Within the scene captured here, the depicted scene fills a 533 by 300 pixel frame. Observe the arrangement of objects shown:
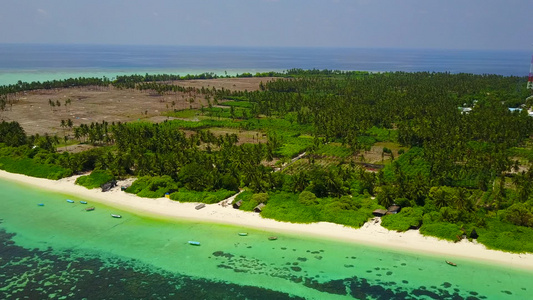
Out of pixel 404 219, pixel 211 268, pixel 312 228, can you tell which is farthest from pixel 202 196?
pixel 404 219

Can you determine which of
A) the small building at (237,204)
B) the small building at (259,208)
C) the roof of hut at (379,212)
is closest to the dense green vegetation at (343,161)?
the small building at (237,204)

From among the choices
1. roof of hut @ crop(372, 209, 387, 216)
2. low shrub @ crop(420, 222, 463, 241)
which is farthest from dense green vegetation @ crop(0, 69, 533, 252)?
roof of hut @ crop(372, 209, 387, 216)

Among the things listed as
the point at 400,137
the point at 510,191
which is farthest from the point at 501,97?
the point at 510,191

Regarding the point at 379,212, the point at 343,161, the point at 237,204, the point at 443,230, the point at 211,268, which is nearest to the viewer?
the point at 211,268

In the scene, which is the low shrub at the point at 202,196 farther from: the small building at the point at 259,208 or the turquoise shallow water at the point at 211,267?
the small building at the point at 259,208

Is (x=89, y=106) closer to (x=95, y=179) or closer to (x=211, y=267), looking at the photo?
(x=95, y=179)

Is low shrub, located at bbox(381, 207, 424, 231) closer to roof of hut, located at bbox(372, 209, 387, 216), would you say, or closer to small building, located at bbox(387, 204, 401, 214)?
small building, located at bbox(387, 204, 401, 214)
